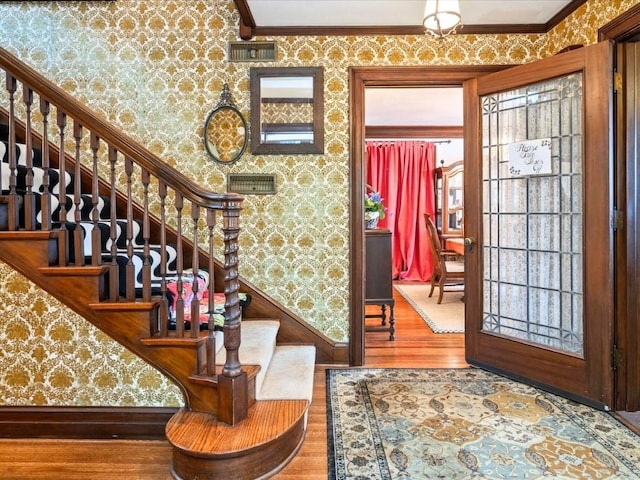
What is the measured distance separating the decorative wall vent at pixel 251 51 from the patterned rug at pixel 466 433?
2.37 metres

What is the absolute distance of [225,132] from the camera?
3.10m

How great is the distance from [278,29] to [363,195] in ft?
4.44

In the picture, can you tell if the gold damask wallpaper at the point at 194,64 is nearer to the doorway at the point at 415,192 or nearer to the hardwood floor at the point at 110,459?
the hardwood floor at the point at 110,459

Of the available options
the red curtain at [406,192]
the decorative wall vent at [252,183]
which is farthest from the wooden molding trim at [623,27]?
the red curtain at [406,192]

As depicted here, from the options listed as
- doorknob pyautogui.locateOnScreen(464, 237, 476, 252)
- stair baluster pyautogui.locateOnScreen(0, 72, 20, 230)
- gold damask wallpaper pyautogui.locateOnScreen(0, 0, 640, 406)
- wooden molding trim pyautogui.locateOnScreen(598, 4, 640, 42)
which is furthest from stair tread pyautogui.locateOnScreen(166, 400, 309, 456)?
wooden molding trim pyautogui.locateOnScreen(598, 4, 640, 42)

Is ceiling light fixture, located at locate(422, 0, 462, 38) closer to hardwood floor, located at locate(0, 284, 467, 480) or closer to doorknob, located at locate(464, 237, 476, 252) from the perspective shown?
doorknob, located at locate(464, 237, 476, 252)

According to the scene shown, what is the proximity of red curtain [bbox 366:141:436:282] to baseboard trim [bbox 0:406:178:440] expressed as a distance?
5.47 metres

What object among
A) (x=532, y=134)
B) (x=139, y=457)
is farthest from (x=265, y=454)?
(x=532, y=134)

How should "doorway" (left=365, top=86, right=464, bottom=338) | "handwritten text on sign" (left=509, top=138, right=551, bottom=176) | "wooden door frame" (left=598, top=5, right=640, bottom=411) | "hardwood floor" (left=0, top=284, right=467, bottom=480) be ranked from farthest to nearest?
"doorway" (left=365, top=86, right=464, bottom=338), "handwritten text on sign" (left=509, top=138, right=551, bottom=176), "wooden door frame" (left=598, top=5, right=640, bottom=411), "hardwood floor" (left=0, top=284, right=467, bottom=480)

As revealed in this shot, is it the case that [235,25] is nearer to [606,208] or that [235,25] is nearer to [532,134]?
[532,134]

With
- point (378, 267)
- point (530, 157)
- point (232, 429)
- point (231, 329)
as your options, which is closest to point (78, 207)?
point (231, 329)

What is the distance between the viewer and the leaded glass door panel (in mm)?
2424

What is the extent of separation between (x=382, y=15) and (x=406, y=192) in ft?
14.7

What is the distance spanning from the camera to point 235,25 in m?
3.08
